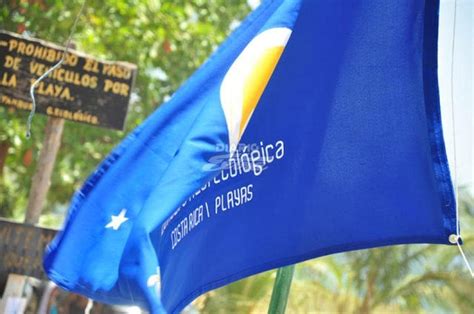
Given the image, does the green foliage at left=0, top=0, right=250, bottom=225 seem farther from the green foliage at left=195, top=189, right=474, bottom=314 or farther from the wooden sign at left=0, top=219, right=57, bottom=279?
the green foliage at left=195, top=189, right=474, bottom=314

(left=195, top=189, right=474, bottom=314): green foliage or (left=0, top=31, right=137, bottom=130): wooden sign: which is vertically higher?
(left=0, top=31, right=137, bottom=130): wooden sign

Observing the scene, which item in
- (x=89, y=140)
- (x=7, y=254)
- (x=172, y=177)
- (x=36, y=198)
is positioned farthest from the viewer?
(x=89, y=140)

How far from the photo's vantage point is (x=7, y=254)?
23.0 ft

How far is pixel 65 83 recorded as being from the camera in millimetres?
7113

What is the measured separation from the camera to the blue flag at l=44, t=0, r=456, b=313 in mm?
2982

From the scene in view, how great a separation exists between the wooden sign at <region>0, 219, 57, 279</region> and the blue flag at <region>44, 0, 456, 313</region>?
10.5 feet

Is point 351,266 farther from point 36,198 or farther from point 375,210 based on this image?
point 375,210

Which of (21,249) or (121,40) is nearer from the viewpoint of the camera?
(21,249)

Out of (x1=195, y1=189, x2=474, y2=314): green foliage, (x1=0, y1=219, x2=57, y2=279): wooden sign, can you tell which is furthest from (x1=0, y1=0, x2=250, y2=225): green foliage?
(x1=195, y1=189, x2=474, y2=314): green foliage

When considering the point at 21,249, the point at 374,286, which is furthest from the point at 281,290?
the point at 374,286

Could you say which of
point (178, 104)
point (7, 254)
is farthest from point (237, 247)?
point (7, 254)

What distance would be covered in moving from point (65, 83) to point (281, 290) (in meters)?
3.88

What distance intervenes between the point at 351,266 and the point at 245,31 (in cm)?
1102

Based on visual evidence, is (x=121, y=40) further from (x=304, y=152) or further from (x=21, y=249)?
(x=304, y=152)
